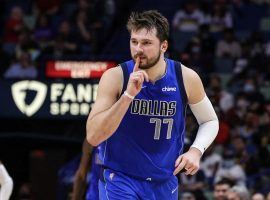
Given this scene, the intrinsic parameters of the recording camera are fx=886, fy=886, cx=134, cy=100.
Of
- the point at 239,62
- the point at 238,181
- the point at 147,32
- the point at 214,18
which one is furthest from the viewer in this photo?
the point at 214,18

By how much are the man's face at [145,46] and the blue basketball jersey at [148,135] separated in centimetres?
25

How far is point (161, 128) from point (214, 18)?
1262 cm

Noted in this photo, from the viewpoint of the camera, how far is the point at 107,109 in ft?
20.0

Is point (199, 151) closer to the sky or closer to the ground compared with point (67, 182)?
closer to the sky

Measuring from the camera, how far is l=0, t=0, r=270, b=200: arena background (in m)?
14.6

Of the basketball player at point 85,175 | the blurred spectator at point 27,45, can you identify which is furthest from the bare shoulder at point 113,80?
the blurred spectator at point 27,45

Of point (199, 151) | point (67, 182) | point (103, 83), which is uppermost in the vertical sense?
point (103, 83)

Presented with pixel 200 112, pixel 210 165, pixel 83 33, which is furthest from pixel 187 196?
pixel 83 33

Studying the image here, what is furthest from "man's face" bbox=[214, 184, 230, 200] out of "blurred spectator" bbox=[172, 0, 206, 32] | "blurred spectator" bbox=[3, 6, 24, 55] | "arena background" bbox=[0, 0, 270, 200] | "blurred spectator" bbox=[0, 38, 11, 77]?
"blurred spectator" bbox=[3, 6, 24, 55]

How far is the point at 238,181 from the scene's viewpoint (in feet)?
45.3

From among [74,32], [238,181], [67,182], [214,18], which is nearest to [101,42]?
[74,32]

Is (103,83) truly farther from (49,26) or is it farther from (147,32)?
(49,26)

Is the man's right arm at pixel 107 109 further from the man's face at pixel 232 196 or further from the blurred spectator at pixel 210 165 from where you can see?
the blurred spectator at pixel 210 165

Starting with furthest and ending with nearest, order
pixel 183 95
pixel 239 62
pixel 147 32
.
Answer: pixel 239 62, pixel 183 95, pixel 147 32
